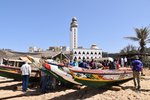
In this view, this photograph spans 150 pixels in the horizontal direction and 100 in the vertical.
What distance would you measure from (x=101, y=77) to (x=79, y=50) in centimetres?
8384

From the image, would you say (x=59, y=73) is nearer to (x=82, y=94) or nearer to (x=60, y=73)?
(x=60, y=73)

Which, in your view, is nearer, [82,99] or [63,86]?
[82,99]

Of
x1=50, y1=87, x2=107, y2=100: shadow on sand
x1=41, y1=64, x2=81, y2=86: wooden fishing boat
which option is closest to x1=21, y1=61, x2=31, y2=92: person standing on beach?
x1=41, y1=64, x2=81, y2=86: wooden fishing boat

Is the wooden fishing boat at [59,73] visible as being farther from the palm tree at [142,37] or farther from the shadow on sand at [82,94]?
the palm tree at [142,37]

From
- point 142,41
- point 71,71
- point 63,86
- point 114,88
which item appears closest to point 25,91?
point 63,86

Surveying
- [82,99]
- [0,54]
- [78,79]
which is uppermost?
[0,54]

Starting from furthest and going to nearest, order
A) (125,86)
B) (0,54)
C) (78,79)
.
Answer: (0,54) < (125,86) < (78,79)

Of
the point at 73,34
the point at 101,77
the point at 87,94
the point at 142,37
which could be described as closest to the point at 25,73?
the point at 87,94

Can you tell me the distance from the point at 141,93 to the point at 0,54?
29107mm

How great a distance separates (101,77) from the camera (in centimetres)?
1355

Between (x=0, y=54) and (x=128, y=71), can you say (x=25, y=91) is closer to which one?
(x=128, y=71)

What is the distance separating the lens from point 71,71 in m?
13.1

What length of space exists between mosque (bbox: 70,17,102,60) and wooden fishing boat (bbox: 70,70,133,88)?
243 ft

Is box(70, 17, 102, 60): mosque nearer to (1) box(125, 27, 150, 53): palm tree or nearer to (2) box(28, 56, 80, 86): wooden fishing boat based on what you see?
(1) box(125, 27, 150, 53): palm tree
